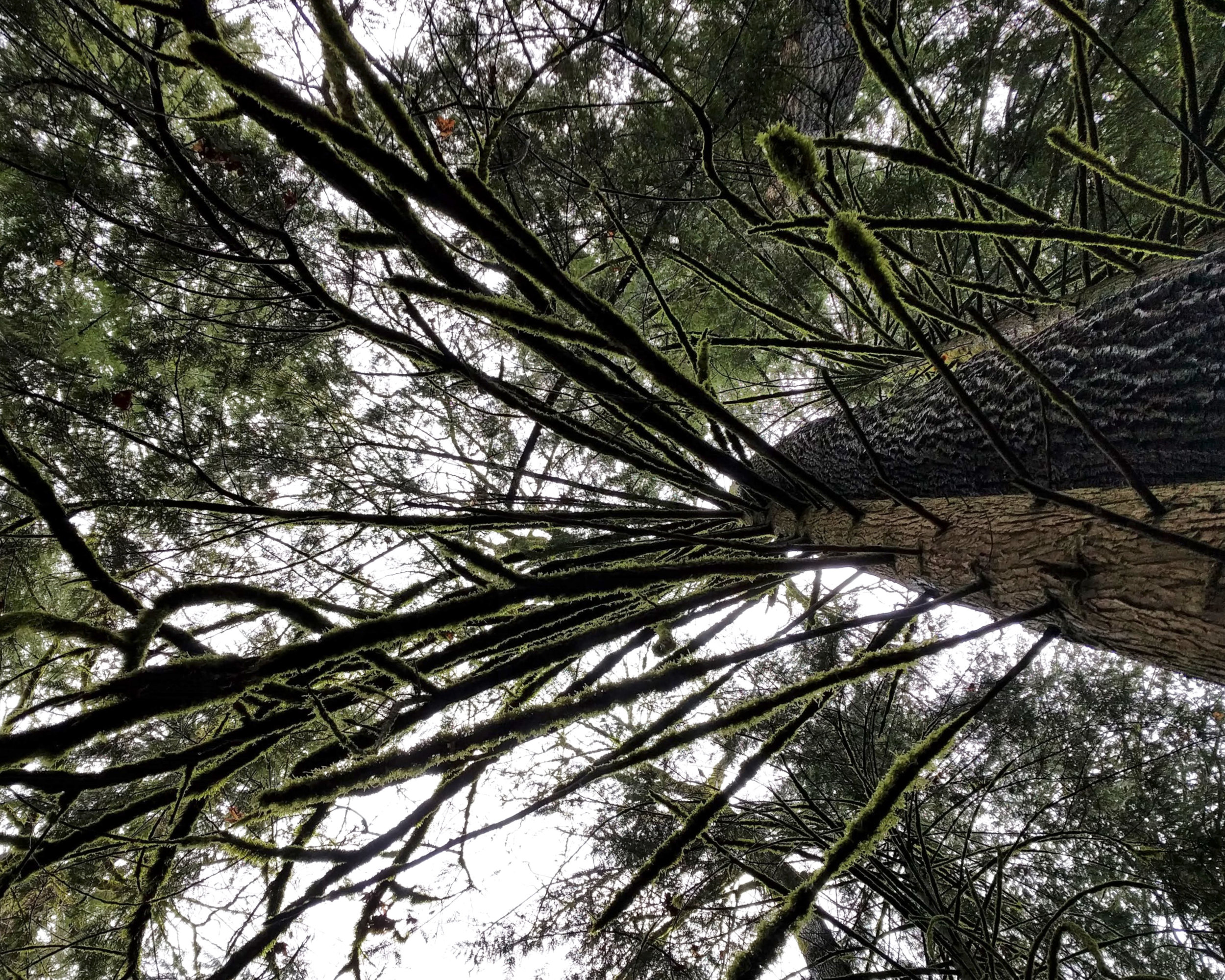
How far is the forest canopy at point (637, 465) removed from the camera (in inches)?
37.0

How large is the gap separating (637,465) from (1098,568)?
3.31 feet

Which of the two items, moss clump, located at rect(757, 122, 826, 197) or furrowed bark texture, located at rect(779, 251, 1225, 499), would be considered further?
furrowed bark texture, located at rect(779, 251, 1225, 499)

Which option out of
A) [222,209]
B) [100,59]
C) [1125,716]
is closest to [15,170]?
[100,59]

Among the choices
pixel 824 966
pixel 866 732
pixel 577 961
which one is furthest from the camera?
pixel 824 966

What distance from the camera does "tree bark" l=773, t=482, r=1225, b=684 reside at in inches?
30.8

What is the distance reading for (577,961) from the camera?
118 inches

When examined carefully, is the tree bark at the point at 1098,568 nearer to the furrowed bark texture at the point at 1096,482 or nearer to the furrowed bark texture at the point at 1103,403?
the furrowed bark texture at the point at 1096,482

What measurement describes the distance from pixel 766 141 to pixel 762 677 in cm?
347

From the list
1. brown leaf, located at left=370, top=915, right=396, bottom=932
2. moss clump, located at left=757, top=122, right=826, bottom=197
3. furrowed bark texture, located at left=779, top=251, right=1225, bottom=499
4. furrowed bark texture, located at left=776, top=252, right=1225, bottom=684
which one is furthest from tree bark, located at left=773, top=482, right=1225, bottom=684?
brown leaf, located at left=370, top=915, right=396, bottom=932

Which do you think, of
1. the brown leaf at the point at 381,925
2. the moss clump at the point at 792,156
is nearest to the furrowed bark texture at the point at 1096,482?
the moss clump at the point at 792,156

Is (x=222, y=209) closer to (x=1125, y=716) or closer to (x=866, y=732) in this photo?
(x=866, y=732)

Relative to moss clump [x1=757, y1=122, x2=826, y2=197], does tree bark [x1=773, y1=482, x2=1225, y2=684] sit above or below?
below

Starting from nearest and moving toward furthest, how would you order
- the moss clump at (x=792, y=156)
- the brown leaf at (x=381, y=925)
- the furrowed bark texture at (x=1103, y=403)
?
the moss clump at (x=792, y=156) → the furrowed bark texture at (x=1103, y=403) → the brown leaf at (x=381, y=925)

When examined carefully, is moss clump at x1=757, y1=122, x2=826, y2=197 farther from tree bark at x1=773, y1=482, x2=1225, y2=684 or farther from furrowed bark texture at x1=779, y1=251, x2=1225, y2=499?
tree bark at x1=773, y1=482, x2=1225, y2=684
